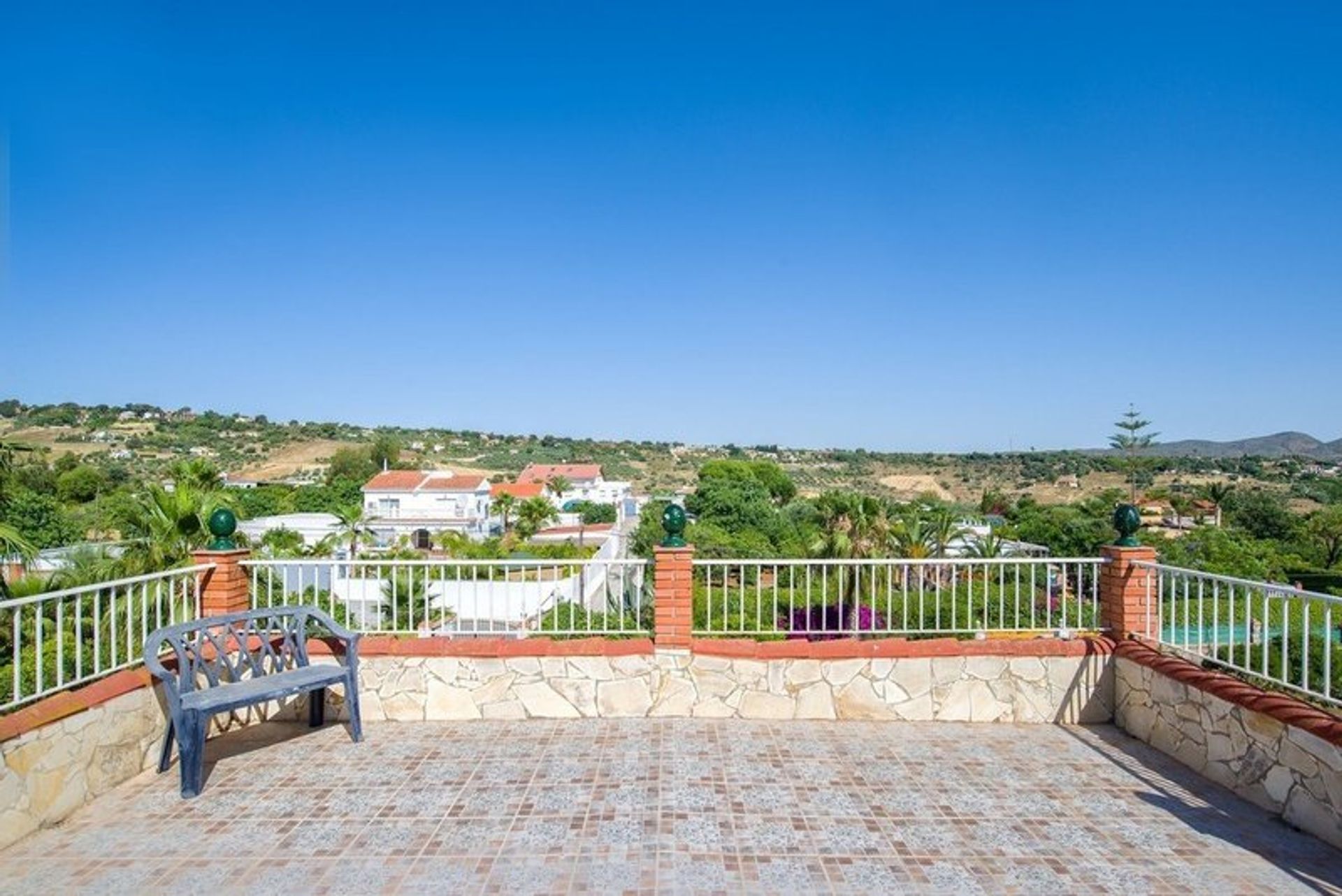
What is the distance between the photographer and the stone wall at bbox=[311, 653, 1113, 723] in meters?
5.75

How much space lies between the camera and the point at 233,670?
4.97 metres

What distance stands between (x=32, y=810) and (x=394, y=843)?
6.26 feet

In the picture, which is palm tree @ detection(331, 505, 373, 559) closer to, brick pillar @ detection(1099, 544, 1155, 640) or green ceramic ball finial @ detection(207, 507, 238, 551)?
green ceramic ball finial @ detection(207, 507, 238, 551)

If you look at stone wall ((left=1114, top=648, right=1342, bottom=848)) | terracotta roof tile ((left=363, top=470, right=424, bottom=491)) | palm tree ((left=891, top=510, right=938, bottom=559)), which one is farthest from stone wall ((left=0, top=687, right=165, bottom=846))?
terracotta roof tile ((left=363, top=470, right=424, bottom=491))

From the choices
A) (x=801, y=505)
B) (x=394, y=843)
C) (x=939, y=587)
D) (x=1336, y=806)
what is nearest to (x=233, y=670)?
(x=394, y=843)

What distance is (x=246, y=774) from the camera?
15.5ft

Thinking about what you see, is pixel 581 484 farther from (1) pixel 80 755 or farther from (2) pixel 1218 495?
(1) pixel 80 755

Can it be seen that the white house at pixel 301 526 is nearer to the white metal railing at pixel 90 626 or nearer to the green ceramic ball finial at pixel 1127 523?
the white metal railing at pixel 90 626

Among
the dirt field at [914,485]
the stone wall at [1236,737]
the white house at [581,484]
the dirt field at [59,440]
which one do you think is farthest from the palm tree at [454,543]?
the dirt field at [914,485]

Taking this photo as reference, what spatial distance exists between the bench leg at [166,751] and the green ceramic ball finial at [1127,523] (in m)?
6.68

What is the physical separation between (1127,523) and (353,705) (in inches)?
229

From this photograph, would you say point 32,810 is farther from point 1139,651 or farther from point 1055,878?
point 1139,651

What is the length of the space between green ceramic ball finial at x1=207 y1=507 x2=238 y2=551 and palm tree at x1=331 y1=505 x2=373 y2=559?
29.3 metres

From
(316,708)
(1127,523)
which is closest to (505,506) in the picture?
(316,708)
